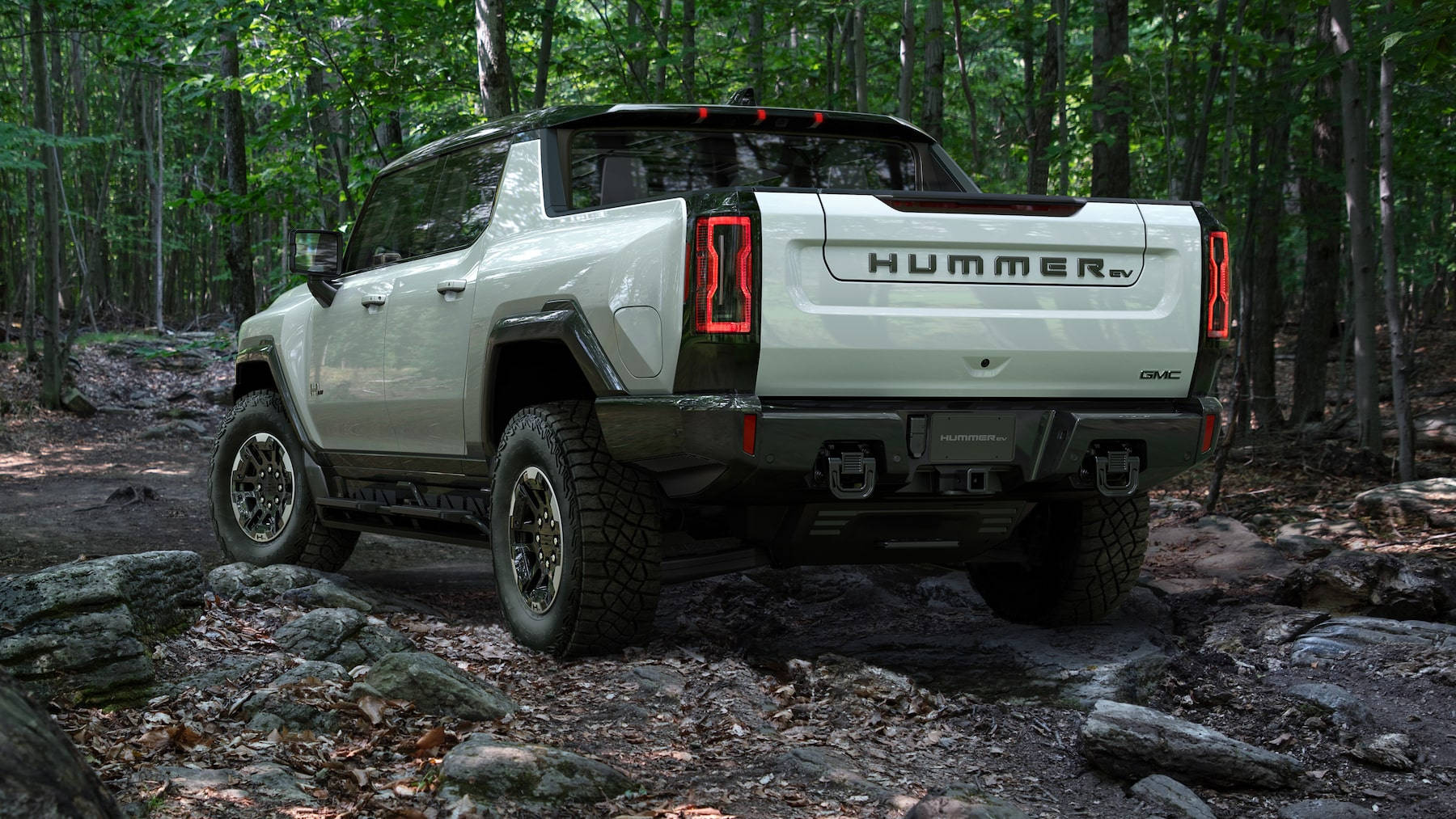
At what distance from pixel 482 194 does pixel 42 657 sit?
99.5 inches

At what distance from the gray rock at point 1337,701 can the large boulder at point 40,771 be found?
11.7ft

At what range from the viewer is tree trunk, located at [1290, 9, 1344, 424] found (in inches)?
525

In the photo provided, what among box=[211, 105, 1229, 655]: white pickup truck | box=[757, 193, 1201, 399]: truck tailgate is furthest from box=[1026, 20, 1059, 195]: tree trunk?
box=[757, 193, 1201, 399]: truck tailgate

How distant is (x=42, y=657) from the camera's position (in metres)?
3.68

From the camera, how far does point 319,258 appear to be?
20.0ft

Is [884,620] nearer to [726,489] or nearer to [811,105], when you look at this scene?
[726,489]

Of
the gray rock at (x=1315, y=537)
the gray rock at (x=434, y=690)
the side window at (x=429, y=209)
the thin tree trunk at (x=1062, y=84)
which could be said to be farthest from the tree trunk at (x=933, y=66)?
the gray rock at (x=434, y=690)

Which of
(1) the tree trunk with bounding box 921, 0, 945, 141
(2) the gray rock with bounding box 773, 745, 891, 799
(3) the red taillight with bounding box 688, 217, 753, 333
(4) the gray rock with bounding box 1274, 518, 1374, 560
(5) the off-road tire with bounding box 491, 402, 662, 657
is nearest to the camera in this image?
(2) the gray rock with bounding box 773, 745, 891, 799

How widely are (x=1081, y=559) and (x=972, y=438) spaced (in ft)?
A: 3.98

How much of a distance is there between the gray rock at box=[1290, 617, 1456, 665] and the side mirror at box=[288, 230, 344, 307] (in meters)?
4.71

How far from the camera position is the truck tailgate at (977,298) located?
392cm

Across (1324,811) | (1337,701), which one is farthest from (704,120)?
(1324,811)

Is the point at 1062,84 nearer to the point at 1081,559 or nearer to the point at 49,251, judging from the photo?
the point at 1081,559

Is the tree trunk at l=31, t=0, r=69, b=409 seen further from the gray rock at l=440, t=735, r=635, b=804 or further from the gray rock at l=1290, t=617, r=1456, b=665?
the gray rock at l=1290, t=617, r=1456, b=665
